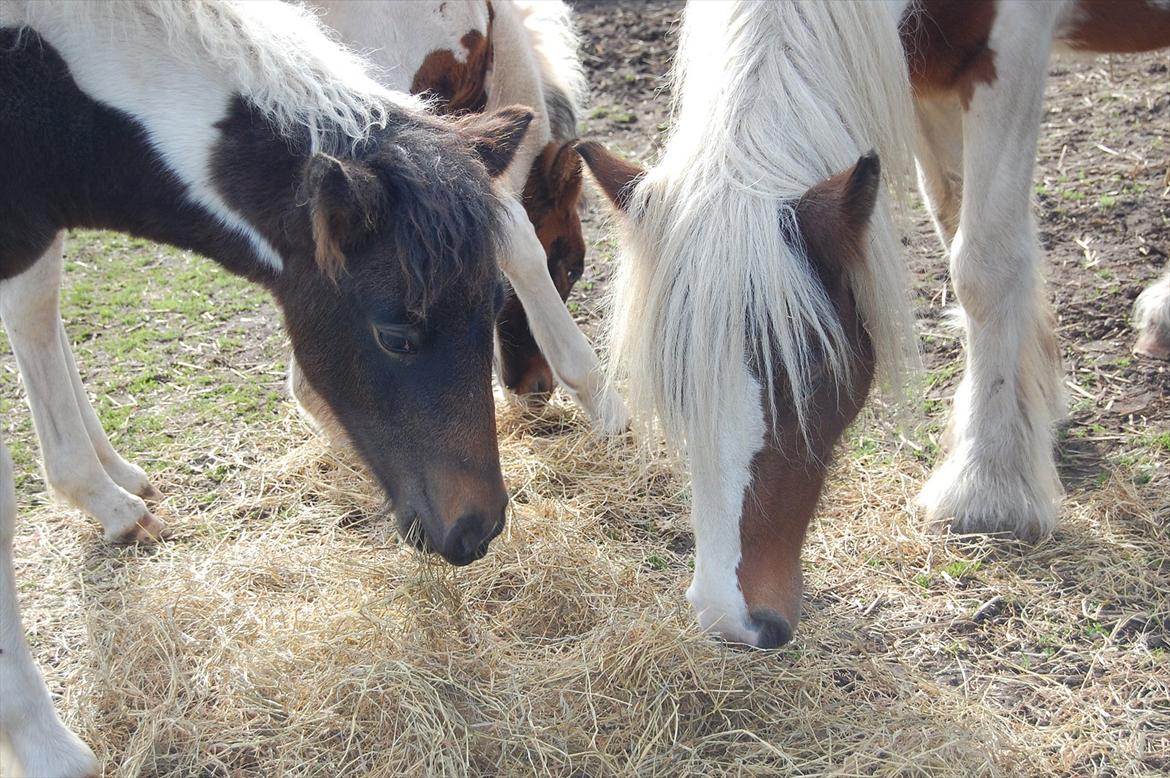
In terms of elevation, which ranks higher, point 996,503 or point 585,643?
point 996,503

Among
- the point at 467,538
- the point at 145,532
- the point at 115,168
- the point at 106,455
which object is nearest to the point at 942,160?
the point at 467,538

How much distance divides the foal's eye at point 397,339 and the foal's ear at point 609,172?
0.71m

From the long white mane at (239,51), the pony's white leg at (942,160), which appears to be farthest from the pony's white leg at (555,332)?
the pony's white leg at (942,160)

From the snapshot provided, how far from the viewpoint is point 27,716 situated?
2789 millimetres

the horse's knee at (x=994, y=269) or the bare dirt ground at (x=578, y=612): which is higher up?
the horse's knee at (x=994, y=269)

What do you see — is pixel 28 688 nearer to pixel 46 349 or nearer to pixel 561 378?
pixel 46 349

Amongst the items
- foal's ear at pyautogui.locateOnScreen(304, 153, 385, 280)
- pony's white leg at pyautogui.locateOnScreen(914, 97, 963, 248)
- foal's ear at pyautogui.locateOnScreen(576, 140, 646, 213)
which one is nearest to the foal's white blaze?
foal's ear at pyautogui.locateOnScreen(576, 140, 646, 213)

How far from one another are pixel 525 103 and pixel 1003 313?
221 cm

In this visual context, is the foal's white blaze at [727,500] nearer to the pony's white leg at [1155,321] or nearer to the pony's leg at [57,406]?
the pony's leg at [57,406]

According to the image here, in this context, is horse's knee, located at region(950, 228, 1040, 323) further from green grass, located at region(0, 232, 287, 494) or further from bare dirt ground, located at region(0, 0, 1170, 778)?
green grass, located at region(0, 232, 287, 494)

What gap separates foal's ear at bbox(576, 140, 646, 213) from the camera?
9.80 feet

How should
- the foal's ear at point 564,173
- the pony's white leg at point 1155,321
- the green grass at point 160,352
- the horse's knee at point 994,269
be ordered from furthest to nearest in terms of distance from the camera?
1. the green grass at point 160,352
2. the pony's white leg at point 1155,321
3. the foal's ear at point 564,173
4. the horse's knee at point 994,269

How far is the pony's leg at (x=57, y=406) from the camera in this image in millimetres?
3705

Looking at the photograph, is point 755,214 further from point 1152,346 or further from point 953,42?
point 1152,346
